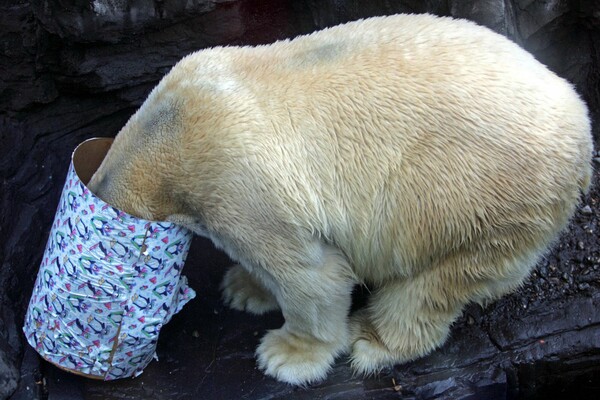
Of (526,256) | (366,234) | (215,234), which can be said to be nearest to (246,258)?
(215,234)

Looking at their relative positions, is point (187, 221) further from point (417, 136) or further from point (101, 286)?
point (417, 136)

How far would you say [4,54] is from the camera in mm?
2967

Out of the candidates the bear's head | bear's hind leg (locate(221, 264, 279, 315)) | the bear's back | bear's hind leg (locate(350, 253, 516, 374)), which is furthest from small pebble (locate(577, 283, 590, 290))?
the bear's head

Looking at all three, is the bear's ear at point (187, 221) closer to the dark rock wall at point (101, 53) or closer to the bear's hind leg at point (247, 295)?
the bear's hind leg at point (247, 295)

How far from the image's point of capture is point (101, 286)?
2.30m

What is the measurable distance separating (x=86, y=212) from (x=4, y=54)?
4.03 feet

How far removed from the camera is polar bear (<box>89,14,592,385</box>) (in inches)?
83.7

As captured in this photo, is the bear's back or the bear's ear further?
the bear's ear

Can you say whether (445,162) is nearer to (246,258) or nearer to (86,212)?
(246,258)

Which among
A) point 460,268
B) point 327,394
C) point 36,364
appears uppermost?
point 460,268

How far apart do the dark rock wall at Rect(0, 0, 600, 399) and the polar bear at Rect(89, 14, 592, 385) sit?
2.67 ft

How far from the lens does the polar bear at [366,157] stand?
2125 millimetres

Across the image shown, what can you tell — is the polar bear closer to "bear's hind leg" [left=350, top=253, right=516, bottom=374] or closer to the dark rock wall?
"bear's hind leg" [left=350, top=253, right=516, bottom=374]

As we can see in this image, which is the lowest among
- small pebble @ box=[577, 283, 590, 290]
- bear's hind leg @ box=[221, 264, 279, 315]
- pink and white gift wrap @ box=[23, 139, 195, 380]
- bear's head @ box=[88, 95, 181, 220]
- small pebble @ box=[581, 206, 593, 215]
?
small pebble @ box=[577, 283, 590, 290]
